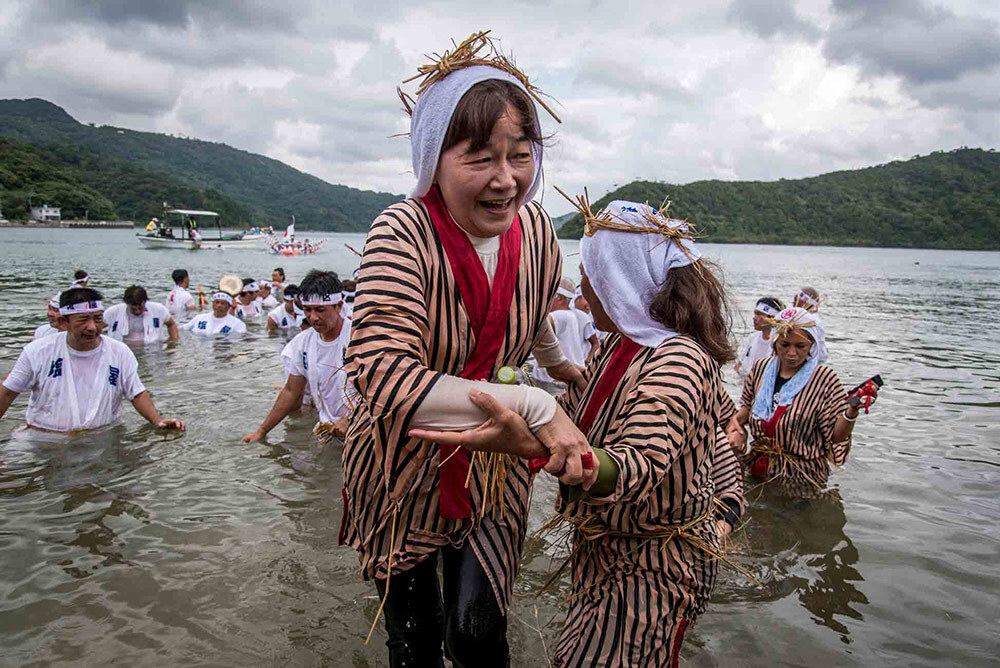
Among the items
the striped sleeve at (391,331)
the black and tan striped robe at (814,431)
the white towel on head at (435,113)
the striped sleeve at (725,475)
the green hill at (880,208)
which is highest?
the green hill at (880,208)

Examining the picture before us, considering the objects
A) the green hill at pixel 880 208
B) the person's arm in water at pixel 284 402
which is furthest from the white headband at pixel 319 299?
the green hill at pixel 880 208

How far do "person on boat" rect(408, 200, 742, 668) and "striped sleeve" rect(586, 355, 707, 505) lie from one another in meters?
0.01

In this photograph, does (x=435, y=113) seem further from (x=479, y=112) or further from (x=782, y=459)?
(x=782, y=459)

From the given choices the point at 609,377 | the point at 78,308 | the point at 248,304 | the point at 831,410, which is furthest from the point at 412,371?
the point at 248,304

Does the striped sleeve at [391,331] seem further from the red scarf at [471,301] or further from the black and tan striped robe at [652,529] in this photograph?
the black and tan striped robe at [652,529]

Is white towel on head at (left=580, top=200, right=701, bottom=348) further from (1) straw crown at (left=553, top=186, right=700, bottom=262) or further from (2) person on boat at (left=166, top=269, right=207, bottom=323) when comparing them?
(2) person on boat at (left=166, top=269, right=207, bottom=323)

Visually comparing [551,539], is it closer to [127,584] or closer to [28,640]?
[127,584]

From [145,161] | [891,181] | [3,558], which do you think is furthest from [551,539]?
[145,161]

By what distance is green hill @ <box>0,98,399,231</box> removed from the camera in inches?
5664

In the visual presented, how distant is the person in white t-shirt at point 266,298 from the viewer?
19.6m

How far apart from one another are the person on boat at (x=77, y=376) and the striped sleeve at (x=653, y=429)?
5877mm

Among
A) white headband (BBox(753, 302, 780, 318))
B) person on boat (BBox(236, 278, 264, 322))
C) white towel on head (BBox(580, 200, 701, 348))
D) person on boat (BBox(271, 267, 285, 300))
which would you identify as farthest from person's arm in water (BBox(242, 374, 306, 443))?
person on boat (BBox(271, 267, 285, 300))

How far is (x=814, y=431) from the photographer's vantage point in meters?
5.54

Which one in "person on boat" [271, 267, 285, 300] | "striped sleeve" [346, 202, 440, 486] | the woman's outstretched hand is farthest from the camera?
"person on boat" [271, 267, 285, 300]
